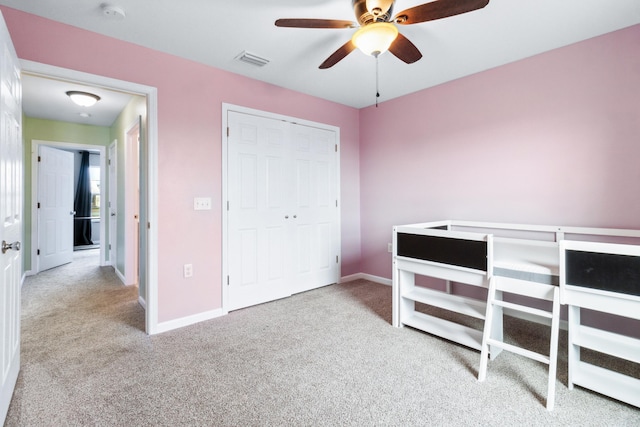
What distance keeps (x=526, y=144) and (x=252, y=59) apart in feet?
8.73

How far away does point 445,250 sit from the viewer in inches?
96.3

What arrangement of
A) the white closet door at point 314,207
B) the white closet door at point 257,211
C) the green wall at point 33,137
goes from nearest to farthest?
1. the white closet door at point 257,211
2. the white closet door at point 314,207
3. the green wall at point 33,137

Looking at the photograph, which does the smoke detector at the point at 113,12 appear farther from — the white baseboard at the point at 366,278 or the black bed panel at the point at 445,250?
the white baseboard at the point at 366,278

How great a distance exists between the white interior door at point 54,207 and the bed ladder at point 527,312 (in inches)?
245

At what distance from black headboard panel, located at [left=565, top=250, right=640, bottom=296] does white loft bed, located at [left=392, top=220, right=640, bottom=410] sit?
0.12m

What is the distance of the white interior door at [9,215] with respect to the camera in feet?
5.18

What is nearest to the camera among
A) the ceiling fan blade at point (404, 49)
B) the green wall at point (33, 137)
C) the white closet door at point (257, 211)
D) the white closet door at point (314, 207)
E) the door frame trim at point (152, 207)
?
the ceiling fan blade at point (404, 49)

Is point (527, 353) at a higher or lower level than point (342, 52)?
lower

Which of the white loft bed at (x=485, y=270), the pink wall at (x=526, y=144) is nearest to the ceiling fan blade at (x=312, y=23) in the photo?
the white loft bed at (x=485, y=270)

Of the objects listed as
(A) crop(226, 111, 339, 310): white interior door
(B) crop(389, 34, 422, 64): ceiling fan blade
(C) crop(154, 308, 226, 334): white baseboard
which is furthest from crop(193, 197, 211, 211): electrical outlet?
(B) crop(389, 34, 422, 64): ceiling fan blade

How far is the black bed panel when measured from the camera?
2.27 m

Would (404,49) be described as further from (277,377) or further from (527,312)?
(277,377)

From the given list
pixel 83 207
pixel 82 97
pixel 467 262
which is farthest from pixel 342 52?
pixel 83 207

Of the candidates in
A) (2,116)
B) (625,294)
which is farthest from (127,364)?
(625,294)
